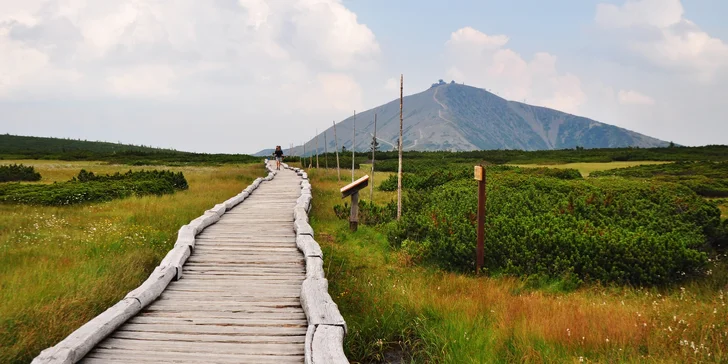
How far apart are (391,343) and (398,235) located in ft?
19.3

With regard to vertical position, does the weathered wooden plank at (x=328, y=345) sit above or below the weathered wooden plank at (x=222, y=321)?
above

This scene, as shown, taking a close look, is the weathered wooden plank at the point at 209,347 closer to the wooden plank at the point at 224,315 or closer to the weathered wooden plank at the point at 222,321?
the weathered wooden plank at the point at 222,321

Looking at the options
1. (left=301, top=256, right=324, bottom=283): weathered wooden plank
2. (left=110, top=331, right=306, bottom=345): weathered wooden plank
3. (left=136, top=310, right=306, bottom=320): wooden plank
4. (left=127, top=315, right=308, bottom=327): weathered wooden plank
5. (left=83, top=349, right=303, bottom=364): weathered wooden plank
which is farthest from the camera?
(left=301, top=256, right=324, bottom=283): weathered wooden plank

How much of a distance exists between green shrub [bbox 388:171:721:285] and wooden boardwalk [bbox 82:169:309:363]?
3.45 metres

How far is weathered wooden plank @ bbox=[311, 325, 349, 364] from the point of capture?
15.0 ft

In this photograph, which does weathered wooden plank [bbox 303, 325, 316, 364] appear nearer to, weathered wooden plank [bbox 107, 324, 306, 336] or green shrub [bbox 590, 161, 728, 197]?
weathered wooden plank [bbox 107, 324, 306, 336]

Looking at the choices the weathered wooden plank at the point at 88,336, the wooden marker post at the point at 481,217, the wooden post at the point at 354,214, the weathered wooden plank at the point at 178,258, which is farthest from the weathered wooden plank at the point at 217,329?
the wooden post at the point at 354,214

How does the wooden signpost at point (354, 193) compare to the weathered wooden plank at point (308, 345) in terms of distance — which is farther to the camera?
the wooden signpost at point (354, 193)

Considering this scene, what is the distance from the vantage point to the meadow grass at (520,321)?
5.21m

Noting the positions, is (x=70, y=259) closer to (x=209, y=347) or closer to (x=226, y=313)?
(x=226, y=313)

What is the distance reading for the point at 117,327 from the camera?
5559 millimetres

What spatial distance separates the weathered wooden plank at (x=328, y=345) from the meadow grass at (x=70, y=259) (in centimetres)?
305

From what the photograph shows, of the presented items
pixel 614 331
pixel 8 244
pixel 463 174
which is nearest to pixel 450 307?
pixel 614 331

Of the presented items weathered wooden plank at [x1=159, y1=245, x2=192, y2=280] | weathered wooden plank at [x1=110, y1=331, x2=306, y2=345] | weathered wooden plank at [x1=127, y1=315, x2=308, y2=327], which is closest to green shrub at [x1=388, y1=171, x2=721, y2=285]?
weathered wooden plank at [x1=127, y1=315, x2=308, y2=327]
